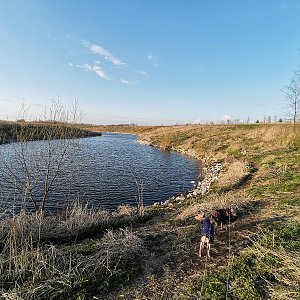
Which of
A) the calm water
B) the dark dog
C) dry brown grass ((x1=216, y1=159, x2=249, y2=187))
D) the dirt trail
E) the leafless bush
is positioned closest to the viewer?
the leafless bush

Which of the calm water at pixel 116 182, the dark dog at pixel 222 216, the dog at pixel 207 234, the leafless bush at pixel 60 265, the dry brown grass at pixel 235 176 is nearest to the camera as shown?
the leafless bush at pixel 60 265

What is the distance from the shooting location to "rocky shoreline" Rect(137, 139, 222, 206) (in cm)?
1814

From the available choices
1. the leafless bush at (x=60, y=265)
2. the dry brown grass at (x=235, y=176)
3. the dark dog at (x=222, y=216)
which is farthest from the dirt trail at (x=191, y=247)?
the dry brown grass at (x=235, y=176)

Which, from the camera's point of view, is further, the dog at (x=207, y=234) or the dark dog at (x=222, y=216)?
the dark dog at (x=222, y=216)

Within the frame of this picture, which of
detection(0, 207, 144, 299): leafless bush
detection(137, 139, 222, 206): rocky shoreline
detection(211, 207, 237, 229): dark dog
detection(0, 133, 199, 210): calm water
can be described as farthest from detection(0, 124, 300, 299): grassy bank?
detection(137, 139, 222, 206): rocky shoreline

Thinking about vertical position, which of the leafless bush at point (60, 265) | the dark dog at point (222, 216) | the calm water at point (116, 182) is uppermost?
the dark dog at point (222, 216)

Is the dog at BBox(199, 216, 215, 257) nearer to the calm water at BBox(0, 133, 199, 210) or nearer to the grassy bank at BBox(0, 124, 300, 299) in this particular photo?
the grassy bank at BBox(0, 124, 300, 299)

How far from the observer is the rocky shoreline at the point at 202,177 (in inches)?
714

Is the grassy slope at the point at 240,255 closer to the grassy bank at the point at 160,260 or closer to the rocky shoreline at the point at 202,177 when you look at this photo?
the grassy bank at the point at 160,260

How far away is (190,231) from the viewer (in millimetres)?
9445

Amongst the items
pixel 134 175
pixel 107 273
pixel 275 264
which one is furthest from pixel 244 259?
pixel 134 175

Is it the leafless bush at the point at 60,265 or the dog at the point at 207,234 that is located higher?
the dog at the point at 207,234

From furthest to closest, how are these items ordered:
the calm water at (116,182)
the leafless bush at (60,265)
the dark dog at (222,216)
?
the calm water at (116,182), the dark dog at (222,216), the leafless bush at (60,265)

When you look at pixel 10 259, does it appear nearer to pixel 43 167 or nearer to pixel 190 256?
pixel 190 256
